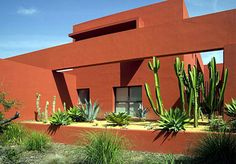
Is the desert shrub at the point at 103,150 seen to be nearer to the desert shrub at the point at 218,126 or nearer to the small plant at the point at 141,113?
the desert shrub at the point at 218,126

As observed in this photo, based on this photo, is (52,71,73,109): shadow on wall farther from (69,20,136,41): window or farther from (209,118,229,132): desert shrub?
(209,118,229,132): desert shrub

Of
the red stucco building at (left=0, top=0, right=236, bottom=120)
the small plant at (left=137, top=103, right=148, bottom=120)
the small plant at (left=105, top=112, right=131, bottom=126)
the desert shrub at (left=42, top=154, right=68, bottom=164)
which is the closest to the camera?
the desert shrub at (left=42, top=154, right=68, bottom=164)

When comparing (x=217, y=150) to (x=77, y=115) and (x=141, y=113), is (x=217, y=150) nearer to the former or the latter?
(x=77, y=115)

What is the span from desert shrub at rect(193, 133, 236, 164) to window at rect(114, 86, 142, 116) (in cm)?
857

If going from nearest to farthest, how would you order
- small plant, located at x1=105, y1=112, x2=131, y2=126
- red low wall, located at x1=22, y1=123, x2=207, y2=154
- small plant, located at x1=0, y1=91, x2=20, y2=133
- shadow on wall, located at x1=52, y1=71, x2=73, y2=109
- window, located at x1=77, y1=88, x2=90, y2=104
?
1. small plant, located at x1=0, y1=91, x2=20, y2=133
2. red low wall, located at x1=22, y1=123, x2=207, y2=154
3. small plant, located at x1=105, y1=112, x2=131, y2=126
4. shadow on wall, located at x1=52, y1=71, x2=73, y2=109
5. window, located at x1=77, y1=88, x2=90, y2=104

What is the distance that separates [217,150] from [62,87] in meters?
12.0

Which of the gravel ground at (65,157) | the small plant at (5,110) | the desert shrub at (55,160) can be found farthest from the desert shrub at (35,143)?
the desert shrub at (55,160)

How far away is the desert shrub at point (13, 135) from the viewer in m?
9.53

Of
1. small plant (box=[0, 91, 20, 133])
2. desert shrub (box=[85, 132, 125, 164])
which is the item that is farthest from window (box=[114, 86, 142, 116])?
Answer: desert shrub (box=[85, 132, 125, 164])

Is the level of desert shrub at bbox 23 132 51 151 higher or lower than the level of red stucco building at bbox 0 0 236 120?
lower

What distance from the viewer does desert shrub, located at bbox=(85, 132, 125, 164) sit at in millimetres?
6027

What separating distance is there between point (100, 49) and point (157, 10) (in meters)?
4.91

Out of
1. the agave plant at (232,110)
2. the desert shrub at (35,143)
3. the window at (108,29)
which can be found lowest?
the desert shrub at (35,143)

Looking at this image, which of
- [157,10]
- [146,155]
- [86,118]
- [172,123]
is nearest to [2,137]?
[86,118]
